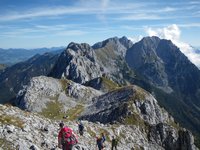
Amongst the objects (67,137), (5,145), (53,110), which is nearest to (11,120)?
(5,145)

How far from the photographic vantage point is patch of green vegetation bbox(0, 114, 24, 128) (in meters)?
46.3

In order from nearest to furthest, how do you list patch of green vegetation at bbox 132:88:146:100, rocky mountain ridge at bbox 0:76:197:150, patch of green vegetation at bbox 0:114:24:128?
rocky mountain ridge at bbox 0:76:197:150, patch of green vegetation at bbox 0:114:24:128, patch of green vegetation at bbox 132:88:146:100

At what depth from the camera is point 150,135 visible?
112 meters

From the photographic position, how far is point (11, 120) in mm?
47656

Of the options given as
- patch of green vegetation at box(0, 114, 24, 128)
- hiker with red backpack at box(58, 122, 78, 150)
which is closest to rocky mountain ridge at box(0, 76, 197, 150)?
patch of green vegetation at box(0, 114, 24, 128)

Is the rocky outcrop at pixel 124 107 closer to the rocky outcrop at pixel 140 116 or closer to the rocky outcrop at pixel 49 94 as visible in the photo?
the rocky outcrop at pixel 140 116

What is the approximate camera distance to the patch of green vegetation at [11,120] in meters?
46.3

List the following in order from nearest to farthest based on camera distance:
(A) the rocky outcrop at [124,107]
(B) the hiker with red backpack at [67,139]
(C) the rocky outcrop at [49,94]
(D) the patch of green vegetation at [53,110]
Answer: (B) the hiker with red backpack at [67,139]
(A) the rocky outcrop at [124,107]
(D) the patch of green vegetation at [53,110]
(C) the rocky outcrop at [49,94]

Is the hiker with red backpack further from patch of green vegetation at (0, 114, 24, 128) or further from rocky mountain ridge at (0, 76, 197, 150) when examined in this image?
patch of green vegetation at (0, 114, 24, 128)

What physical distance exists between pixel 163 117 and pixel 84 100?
44.1 m

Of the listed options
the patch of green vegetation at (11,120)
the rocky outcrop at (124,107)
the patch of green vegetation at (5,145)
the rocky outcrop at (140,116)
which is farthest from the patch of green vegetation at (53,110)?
the patch of green vegetation at (5,145)

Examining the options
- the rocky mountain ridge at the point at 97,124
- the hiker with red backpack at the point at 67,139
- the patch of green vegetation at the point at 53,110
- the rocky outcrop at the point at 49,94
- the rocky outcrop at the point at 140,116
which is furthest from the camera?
the rocky outcrop at the point at 49,94

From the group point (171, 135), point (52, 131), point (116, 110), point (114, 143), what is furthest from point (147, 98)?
point (52, 131)

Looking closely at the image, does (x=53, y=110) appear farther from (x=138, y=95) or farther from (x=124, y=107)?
(x=138, y=95)
